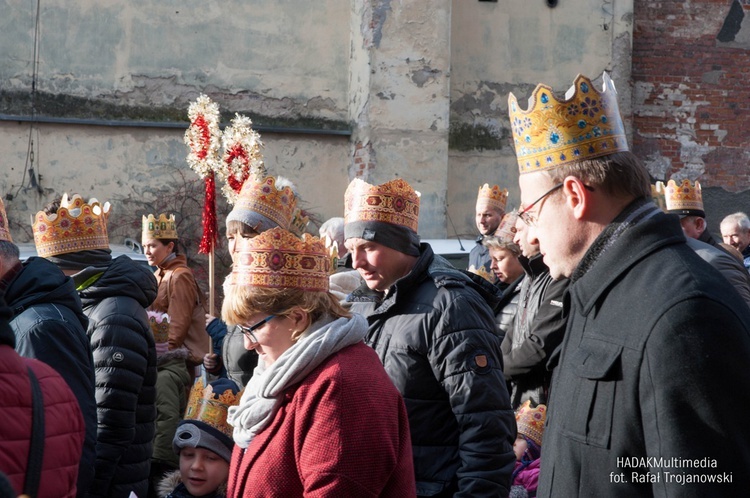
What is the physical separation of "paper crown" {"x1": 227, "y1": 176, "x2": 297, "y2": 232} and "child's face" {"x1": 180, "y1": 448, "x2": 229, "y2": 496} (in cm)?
127

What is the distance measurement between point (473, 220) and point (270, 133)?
9.61 ft

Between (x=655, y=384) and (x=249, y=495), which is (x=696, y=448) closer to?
(x=655, y=384)

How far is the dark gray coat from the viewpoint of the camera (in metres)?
1.92

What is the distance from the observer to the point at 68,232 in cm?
492

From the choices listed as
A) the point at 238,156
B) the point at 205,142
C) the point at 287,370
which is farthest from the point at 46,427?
the point at 205,142

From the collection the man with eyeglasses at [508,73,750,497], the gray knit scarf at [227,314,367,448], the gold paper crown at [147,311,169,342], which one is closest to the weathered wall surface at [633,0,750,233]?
the gold paper crown at [147,311,169,342]

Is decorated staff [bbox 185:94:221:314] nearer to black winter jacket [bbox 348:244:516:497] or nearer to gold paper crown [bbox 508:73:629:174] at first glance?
black winter jacket [bbox 348:244:516:497]

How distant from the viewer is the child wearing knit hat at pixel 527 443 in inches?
A: 193

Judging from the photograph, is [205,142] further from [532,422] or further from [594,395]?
[594,395]

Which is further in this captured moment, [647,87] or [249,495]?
[647,87]

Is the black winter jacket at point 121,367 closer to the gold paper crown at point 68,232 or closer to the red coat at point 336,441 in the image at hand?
the gold paper crown at point 68,232

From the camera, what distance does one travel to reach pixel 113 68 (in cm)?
1199

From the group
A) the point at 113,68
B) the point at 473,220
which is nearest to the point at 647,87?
the point at 473,220

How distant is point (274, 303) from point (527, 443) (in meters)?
2.33
